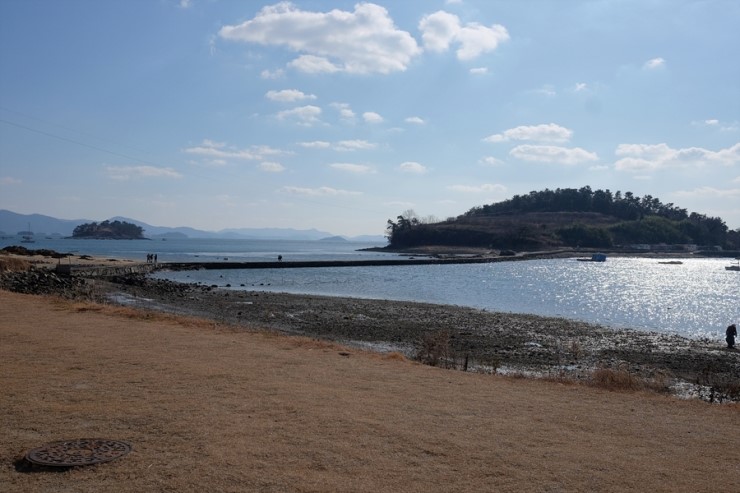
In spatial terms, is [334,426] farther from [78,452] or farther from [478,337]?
[478,337]

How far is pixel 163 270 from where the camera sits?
73500 millimetres

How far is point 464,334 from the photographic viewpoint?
87.7ft

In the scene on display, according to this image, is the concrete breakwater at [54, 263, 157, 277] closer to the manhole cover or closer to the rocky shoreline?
the rocky shoreline

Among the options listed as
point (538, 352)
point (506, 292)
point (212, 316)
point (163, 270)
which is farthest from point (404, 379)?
point (163, 270)

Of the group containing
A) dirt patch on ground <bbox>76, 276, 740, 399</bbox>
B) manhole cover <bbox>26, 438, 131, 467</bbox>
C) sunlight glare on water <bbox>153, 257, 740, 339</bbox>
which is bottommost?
dirt patch on ground <bbox>76, 276, 740, 399</bbox>

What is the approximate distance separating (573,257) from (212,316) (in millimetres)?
140323

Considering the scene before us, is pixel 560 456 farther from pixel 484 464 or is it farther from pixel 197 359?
pixel 197 359

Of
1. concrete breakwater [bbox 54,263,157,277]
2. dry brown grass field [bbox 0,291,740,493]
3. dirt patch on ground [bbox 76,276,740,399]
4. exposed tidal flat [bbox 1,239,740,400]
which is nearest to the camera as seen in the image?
dry brown grass field [bbox 0,291,740,493]

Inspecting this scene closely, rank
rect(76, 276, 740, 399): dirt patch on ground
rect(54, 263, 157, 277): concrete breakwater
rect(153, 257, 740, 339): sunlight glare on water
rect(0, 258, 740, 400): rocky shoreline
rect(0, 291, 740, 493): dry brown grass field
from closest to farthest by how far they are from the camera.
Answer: rect(0, 291, 740, 493): dry brown grass field
rect(0, 258, 740, 400): rocky shoreline
rect(76, 276, 740, 399): dirt patch on ground
rect(153, 257, 740, 339): sunlight glare on water
rect(54, 263, 157, 277): concrete breakwater

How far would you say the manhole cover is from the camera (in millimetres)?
6480

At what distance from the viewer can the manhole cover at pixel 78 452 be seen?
6.48m

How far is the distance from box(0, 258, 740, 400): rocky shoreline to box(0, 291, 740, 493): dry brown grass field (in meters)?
4.70

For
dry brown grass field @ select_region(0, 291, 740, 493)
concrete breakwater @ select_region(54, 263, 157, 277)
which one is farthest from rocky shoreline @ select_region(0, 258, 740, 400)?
dry brown grass field @ select_region(0, 291, 740, 493)

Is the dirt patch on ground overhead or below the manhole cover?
below
